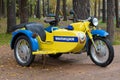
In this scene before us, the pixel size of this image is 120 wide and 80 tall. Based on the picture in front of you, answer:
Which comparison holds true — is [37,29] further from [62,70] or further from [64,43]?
[62,70]

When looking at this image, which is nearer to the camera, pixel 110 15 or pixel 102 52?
pixel 102 52

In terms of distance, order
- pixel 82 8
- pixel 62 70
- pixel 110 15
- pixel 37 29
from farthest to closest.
A: pixel 110 15, pixel 82 8, pixel 37 29, pixel 62 70

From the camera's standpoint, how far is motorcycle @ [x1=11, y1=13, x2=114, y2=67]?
819 centimetres

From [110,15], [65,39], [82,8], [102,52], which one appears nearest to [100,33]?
[102,52]

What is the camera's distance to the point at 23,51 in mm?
9016

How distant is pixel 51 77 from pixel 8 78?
37.8 inches

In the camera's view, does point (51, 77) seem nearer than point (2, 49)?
Yes

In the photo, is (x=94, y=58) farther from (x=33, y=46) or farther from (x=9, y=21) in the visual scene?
(x=9, y=21)

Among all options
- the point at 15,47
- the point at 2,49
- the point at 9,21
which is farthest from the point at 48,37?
the point at 9,21

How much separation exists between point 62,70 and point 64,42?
0.70 m

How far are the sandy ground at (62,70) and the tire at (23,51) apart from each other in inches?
6.3

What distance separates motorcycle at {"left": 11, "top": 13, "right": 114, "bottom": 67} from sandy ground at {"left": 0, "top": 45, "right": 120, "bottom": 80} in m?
0.27

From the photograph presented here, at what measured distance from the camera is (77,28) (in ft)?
28.2

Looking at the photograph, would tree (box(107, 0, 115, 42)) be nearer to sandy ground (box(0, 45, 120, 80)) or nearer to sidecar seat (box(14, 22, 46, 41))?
sandy ground (box(0, 45, 120, 80))
